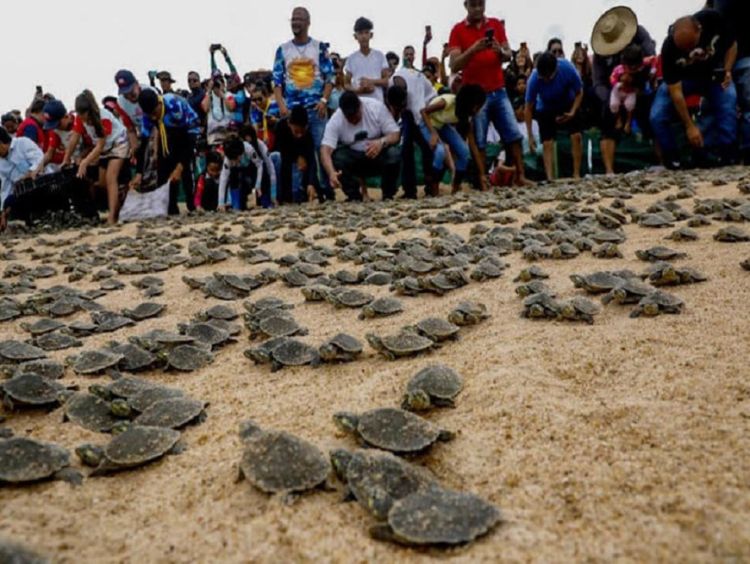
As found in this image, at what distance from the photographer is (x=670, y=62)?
6.92 metres

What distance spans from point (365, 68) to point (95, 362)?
25.0 feet

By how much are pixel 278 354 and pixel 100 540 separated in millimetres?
1222

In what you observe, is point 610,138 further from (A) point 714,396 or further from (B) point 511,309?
(A) point 714,396

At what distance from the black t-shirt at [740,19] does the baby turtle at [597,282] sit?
5993 millimetres

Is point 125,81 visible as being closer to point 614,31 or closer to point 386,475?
point 614,31

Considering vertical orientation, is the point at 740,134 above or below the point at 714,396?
above

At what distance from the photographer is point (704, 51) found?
268 inches

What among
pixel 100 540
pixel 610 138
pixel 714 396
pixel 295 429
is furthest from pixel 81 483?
pixel 610 138

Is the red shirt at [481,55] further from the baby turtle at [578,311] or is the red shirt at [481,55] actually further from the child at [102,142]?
the baby turtle at [578,311]

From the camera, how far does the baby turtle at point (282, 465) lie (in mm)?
1536

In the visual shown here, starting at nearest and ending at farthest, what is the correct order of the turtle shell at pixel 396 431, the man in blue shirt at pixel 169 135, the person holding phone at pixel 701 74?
the turtle shell at pixel 396 431, the person holding phone at pixel 701 74, the man in blue shirt at pixel 169 135

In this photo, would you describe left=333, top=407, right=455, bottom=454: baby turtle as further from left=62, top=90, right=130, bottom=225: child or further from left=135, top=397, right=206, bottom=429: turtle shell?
left=62, top=90, right=130, bottom=225: child

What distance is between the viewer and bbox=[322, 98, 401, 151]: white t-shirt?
8.15 metres

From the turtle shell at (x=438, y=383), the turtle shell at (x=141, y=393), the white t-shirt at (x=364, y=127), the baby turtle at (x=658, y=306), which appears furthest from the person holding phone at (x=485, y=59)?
the turtle shell at (x=141, y=393)
